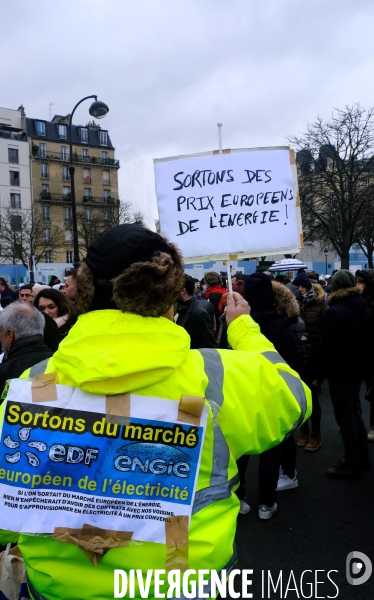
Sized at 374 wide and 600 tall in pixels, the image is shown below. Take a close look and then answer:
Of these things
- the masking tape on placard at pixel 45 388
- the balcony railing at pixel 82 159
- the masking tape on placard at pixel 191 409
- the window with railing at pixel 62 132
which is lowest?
the masking tape on placard at pixel 191 409

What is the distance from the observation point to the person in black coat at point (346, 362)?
4348 millimetres

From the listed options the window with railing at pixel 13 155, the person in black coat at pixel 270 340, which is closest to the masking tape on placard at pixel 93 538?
the person in black coat at pixel 270 340

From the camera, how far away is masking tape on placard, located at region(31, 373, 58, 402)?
1.37 m

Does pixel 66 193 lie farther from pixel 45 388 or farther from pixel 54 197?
pixel 45 388

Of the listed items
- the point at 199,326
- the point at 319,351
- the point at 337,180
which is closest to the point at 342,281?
the point at 319,351

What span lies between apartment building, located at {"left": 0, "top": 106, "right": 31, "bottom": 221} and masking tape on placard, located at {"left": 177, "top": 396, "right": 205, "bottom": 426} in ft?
178

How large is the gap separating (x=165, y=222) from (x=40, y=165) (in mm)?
59636

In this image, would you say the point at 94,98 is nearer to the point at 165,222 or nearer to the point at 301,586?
the point at 165,222

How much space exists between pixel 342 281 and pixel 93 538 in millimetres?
3705

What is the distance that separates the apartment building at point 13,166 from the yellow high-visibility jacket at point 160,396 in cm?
5415

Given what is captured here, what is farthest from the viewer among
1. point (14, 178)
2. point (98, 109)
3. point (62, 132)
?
point (62, 132)

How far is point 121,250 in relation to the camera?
1.39 meters

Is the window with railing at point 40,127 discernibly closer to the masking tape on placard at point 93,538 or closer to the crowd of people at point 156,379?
the crowd of people at point 156,379

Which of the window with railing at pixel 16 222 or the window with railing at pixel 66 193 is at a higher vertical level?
the window with railing at pixel 66 193
